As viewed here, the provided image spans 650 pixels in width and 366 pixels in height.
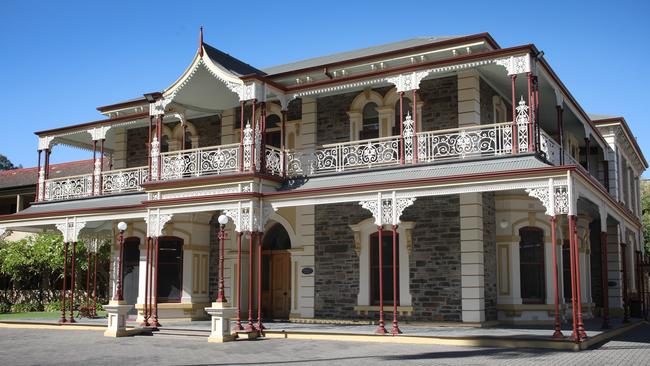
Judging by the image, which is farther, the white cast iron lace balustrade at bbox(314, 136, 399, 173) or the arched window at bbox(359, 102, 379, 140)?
the arched window at bbox(359, 102, 379, 140)

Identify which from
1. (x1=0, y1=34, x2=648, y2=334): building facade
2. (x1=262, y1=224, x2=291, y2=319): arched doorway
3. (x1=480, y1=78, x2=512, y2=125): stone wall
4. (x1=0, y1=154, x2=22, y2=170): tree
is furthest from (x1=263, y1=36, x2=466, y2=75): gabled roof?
(x1=0, y1=154, x2=22, y2=170): tree

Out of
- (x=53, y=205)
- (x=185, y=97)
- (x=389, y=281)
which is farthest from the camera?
(x=53, y=205)

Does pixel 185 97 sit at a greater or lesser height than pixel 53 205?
greater

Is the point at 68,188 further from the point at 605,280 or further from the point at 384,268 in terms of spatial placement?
the point at 605,280

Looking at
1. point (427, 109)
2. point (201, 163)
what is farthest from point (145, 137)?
point (427, 109)

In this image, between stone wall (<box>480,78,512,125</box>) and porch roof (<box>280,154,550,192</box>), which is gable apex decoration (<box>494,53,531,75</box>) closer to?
porch roof (<box>280,154,550,192</box>)

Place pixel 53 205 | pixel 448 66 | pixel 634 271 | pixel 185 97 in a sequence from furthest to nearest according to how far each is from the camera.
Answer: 1. pixel 634 271
2. pixel 53 205
3. pixel 185 97
4. pixel 448 66

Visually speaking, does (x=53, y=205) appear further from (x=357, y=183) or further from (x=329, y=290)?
(x=357, y=183)

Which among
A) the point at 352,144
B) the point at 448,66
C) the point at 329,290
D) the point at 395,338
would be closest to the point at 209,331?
the point at 329,290

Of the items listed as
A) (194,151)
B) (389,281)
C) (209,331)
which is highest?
(194,151)

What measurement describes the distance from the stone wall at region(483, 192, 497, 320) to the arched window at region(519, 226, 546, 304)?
81 centimetres

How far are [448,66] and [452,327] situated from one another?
6.18 metres

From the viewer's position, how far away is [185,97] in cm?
2022

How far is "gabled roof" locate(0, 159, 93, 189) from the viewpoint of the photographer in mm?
36812
